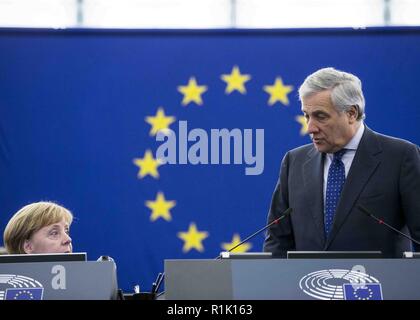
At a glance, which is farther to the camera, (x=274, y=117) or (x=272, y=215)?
(x=274, y=117)

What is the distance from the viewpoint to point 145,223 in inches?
199

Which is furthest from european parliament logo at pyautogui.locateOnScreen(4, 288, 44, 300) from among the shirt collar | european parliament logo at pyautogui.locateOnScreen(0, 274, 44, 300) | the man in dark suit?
the shirt collar

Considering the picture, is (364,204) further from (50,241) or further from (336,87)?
(50,241)

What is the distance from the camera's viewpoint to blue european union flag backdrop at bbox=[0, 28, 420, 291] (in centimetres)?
506

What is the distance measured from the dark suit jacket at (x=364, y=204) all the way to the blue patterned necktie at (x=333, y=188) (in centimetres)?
3

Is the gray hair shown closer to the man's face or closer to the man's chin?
the man's face

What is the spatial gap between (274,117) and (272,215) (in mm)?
1756

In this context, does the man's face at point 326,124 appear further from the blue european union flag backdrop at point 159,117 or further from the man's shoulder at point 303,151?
the blue european union flag backdrop at point 159,117

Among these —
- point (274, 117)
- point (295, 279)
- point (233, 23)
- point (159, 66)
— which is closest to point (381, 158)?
point (295, 279)

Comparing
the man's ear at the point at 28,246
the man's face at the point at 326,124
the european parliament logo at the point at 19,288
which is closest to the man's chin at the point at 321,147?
the man's face at the point at 326,124

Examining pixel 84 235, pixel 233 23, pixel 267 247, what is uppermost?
pixel 233 23

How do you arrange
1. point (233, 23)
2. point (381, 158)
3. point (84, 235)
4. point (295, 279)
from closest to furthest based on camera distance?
point (295, 279) → point (381, 158) → point (84, 235) → point (233, 23)

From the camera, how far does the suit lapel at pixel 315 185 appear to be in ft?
10.6

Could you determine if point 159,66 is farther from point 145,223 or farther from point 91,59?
point 145,223
